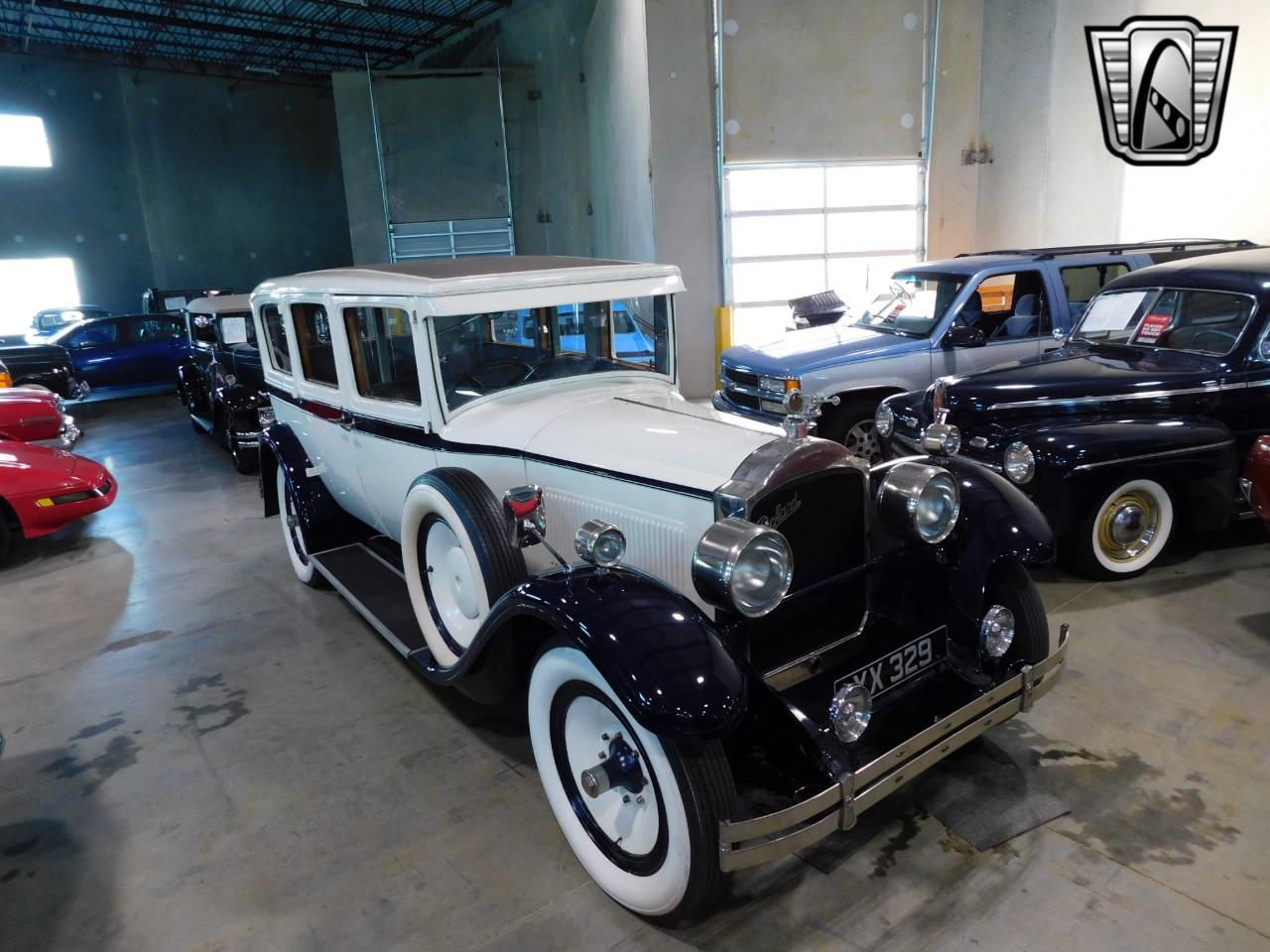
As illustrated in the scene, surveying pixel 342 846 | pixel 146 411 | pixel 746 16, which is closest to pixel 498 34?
pixel 746 16

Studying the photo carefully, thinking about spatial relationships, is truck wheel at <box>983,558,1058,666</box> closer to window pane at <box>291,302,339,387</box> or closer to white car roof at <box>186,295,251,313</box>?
window pane at <box>291,302,339,387</box>

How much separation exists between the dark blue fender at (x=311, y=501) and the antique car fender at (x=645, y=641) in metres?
2.32

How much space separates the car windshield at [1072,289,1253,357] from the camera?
4.62 metres

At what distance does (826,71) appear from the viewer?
1029 centimetres


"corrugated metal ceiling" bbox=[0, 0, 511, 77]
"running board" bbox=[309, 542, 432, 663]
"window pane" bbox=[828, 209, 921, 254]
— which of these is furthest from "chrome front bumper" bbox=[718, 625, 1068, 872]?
"corrugated metal ceiling" bbox=[0, 0, 511, 77]

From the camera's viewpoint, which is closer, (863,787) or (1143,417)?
(863,787)

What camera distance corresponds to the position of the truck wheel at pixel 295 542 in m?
4.88

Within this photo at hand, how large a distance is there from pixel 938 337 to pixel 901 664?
4377 millimetres

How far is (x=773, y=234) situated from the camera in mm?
10789

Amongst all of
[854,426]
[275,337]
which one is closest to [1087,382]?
[854,426]

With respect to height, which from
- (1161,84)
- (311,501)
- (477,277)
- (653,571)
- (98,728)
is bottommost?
(98,728)

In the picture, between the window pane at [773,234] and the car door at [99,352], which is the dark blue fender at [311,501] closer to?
the window pane at [773,234]

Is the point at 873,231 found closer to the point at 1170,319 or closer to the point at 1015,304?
the point at 1015,304

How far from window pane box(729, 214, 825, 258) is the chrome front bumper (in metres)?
8.91
